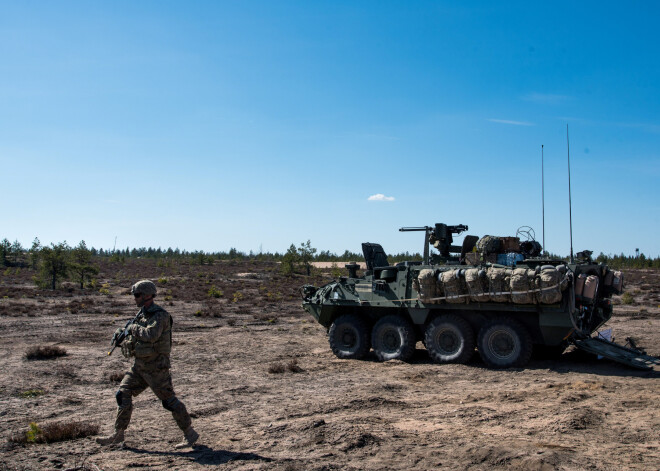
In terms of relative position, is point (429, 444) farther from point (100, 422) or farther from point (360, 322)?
point (360, 322)

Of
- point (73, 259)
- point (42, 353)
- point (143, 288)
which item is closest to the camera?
point (143, 288)

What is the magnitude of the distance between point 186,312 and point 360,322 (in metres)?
13.8

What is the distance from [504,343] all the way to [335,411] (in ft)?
15.4

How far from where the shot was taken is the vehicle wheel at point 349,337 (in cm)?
1297

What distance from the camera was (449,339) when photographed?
11828 mm

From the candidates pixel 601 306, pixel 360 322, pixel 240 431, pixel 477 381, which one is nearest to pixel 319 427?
pixel 240 431

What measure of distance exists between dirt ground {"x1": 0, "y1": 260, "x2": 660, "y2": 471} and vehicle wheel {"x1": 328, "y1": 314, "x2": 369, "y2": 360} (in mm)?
392

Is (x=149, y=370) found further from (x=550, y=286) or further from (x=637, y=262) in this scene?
(x=637, y=262)

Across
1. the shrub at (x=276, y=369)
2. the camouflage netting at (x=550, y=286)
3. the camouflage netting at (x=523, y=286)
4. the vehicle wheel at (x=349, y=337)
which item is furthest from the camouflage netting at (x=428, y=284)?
the shrub at (x=276, y=369)

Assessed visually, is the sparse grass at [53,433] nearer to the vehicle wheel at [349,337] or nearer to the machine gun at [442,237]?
the vehicle wheel at [349,337]

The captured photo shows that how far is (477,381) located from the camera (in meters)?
10.1

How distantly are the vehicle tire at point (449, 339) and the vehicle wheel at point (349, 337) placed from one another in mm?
1559

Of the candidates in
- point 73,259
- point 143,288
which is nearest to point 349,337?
point 143,288

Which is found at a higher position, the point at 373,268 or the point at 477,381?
the point at 373,268
